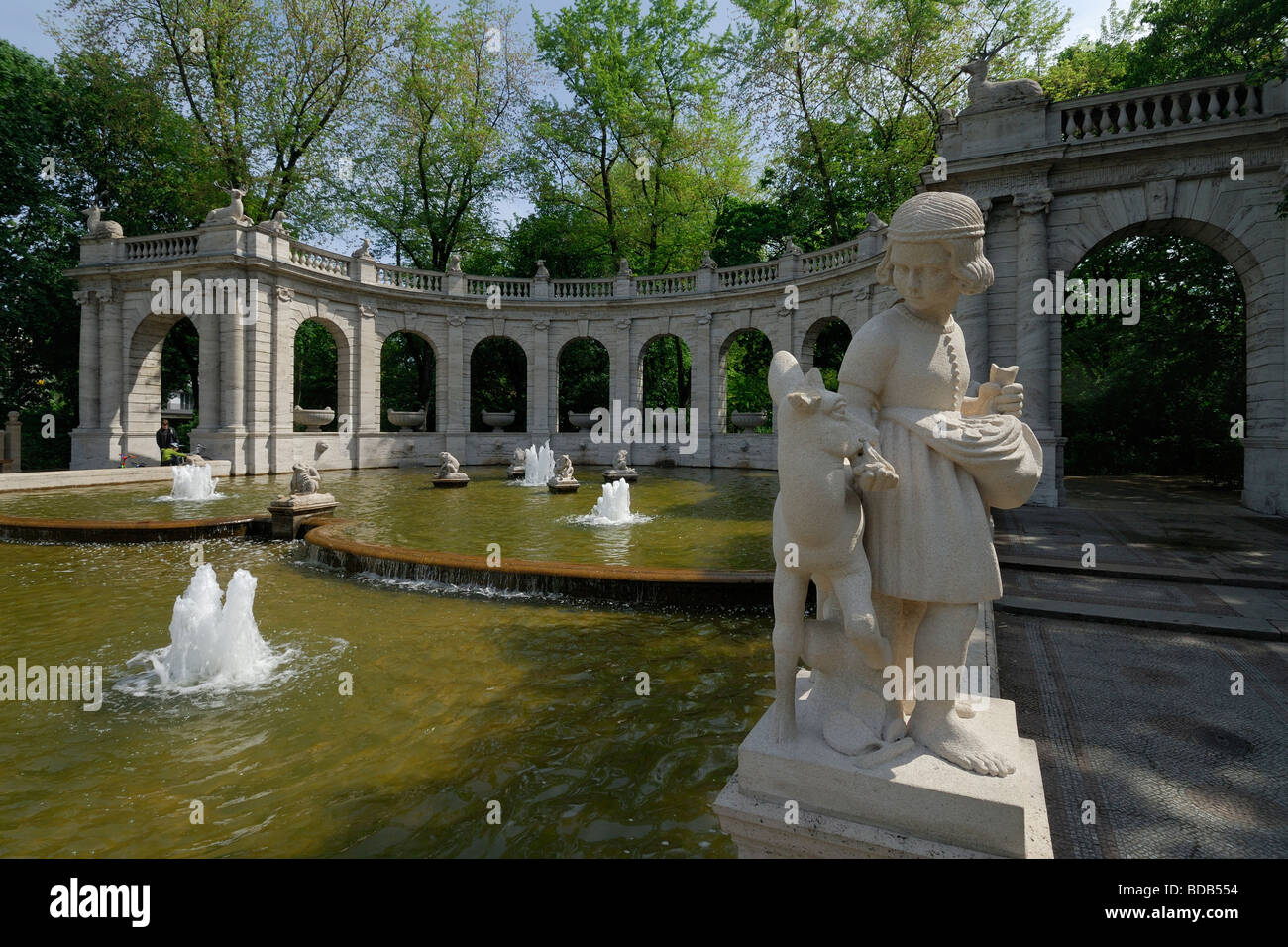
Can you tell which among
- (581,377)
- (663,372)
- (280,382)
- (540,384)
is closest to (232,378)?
(280,382)

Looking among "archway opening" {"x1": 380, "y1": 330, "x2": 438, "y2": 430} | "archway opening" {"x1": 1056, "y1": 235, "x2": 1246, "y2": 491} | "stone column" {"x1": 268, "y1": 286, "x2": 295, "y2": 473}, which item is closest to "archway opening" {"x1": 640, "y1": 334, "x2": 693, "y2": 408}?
"archway opening" {"x1": 380, "y1": 330, "x2": 438, "y2": 430}

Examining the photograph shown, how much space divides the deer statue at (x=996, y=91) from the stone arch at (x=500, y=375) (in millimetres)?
23674

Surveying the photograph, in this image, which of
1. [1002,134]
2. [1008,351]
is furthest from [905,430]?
[1002,134]

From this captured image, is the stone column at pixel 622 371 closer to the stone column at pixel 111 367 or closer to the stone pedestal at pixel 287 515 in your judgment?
the stone column at pixel 111 367

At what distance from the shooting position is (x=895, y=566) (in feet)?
7.86

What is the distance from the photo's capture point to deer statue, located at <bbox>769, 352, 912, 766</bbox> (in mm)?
2221

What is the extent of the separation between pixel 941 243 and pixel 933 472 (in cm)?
86

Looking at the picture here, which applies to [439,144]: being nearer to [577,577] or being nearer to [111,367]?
[111,367]

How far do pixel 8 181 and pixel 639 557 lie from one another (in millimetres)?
30169

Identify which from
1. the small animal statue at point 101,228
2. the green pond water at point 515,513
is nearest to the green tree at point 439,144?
the small animal statue at point 101,228

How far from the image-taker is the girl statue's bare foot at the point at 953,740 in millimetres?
2234

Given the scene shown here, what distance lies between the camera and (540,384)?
93.0 feet

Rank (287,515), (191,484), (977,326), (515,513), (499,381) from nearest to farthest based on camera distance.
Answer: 1. (287,515)
2. (515,513)
3. (977,326)
4. (191,484)
5. (499,381)

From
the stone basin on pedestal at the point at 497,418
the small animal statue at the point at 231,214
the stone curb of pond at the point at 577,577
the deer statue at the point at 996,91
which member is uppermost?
the small animal statue at the point at 231,214
